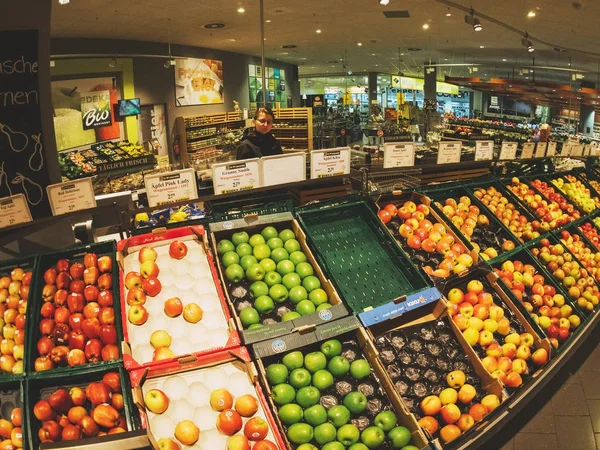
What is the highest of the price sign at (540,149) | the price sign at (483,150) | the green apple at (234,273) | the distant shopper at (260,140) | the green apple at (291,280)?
the distant shopper at (260,140)

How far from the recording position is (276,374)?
2.26 m

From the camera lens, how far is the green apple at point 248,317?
247 cm

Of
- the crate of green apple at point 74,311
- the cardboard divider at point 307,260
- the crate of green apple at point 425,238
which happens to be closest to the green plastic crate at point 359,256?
the cardboard divider at point 307,260

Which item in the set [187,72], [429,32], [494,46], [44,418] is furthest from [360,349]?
[494,46]

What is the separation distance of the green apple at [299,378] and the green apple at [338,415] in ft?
0.58

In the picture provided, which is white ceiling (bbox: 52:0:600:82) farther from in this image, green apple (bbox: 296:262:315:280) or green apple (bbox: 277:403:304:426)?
green apple (bbox: 277:403:304:426)

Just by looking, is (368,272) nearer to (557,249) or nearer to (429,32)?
(557,249)

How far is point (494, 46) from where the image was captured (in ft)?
43.2

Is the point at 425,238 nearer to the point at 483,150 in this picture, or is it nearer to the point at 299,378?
the point at 299,378

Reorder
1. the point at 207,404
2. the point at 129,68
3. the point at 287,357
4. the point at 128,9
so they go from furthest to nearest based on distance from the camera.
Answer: the point at 129,68
the point at 128,9
the point at 287,357
the point at 207,404

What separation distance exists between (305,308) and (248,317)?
33cm

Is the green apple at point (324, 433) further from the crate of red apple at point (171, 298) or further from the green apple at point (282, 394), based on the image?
the crate of red apple at point (171, 298)

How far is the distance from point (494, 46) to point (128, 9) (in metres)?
10.5

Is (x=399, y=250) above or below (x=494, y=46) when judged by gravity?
below
